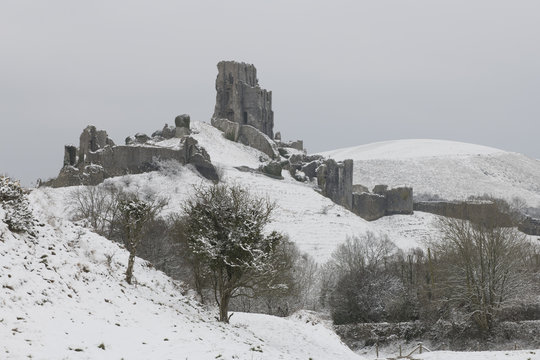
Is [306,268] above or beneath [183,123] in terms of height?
beneath

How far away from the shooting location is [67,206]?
51094 mm

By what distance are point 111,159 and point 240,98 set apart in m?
50.5

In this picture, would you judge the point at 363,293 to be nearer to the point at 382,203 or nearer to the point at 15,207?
the point at 15,207

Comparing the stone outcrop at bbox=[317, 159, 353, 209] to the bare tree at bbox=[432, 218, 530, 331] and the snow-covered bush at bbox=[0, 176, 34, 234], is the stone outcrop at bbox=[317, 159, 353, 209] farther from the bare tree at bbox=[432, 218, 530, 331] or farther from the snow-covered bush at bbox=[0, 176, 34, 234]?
the snow-covered bush at bbox=[0, 176, 34, 234]

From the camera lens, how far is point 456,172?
526 feet

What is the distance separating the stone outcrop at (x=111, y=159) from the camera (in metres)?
64.7

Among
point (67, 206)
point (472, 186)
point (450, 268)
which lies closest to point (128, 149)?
point (67, 206)

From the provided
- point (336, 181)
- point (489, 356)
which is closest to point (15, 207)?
point (489, 356)

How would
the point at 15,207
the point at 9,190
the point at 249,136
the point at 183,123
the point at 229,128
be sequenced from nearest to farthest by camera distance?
the point at 15,207, the point at 9,190, the point at 183,123, the point at 249,136, the point at 229,128

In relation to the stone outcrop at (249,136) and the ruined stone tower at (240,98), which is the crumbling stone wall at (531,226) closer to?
the stone outcrop at (249,136)

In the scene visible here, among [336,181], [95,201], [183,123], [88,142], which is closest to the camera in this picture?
[95,201]

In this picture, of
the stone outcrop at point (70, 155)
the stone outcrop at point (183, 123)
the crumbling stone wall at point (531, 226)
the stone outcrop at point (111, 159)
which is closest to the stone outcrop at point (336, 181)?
the stone outcrop at point (183, 123)

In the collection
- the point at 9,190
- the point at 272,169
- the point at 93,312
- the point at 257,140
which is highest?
the point at 257,140

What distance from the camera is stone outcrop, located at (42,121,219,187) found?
212ft
